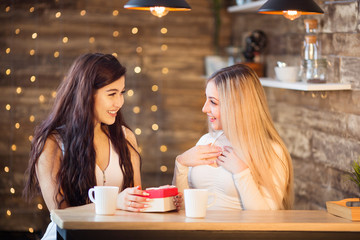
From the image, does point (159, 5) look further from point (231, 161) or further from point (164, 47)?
point (164, 47)

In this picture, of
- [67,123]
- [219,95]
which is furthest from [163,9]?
[67,123]

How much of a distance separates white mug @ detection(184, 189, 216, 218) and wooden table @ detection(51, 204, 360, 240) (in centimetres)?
3

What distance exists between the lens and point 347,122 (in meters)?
2.87

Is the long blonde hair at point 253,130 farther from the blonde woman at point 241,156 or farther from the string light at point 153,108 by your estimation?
the string light at point 153,108

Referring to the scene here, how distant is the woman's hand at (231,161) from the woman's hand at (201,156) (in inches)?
1.2

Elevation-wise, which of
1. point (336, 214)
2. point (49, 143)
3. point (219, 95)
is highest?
point (219, 95)

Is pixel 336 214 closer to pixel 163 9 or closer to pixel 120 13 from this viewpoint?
pixel 163 9

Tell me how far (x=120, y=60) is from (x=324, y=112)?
1.74 m

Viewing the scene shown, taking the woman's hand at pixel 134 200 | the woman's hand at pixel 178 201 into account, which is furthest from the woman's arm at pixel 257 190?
the woman's hand at pixel 134 200

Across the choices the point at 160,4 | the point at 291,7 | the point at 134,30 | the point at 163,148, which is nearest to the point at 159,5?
the point at 160,4

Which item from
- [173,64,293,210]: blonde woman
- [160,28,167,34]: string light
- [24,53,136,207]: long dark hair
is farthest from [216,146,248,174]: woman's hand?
[160,28,167,34]: string light

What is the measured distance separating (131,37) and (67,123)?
6.40 ft

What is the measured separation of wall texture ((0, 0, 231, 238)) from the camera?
4.12 metres

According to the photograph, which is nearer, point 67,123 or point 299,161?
point 67,123
